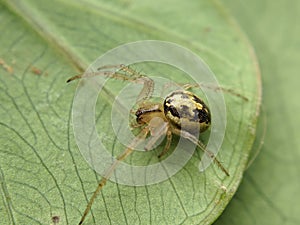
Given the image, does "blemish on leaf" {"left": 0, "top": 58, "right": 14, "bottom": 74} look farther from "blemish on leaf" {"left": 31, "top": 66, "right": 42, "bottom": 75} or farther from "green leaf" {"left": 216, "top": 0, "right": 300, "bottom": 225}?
"green leaf" {"left": 216, "top": 0, "right": 300, "bottom": 225}

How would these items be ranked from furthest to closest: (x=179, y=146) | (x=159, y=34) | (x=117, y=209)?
(x=159, y=34) < (x=179, y=146) < (x=117, y=209)

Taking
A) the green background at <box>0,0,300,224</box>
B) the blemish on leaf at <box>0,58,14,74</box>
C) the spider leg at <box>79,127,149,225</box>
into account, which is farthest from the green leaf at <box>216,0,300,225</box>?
the blemish on leaf at <box>0,58,14,74</box>

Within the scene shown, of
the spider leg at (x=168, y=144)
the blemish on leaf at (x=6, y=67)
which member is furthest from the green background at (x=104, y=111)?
the spider leg at (x=168, y=144)

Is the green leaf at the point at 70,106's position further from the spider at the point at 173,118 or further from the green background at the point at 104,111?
the spider at the point at 173,118

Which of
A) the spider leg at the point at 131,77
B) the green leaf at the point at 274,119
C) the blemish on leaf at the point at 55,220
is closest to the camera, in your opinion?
the blemish on leaf at the point at 55,220

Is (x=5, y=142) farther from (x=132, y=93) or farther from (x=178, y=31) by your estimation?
(x=178, y=31)

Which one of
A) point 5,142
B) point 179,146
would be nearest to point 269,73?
point 179,146
